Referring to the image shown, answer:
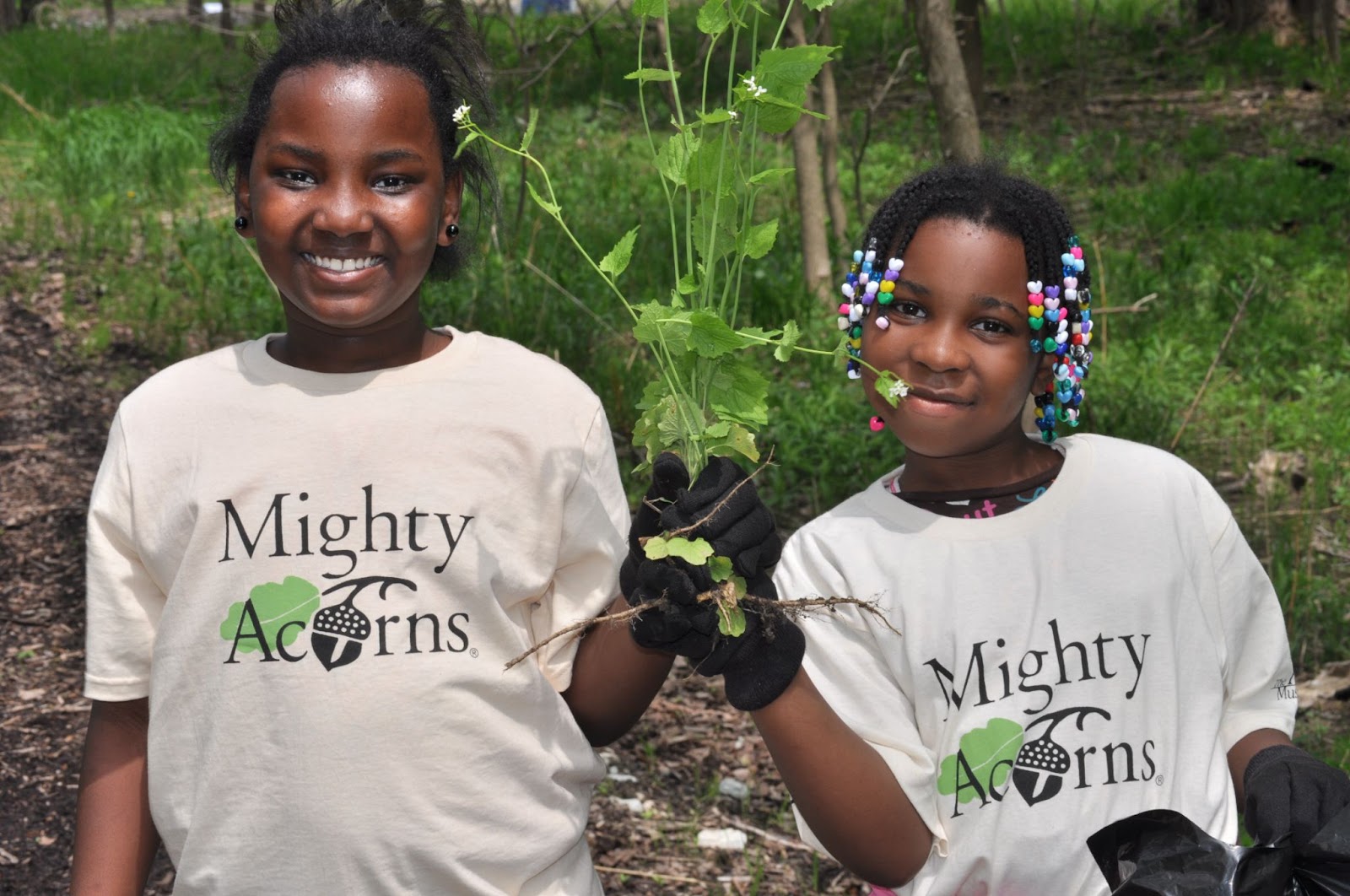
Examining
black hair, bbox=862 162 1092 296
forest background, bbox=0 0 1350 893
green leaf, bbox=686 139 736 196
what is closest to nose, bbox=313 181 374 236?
forest background, bbox=0 0 1350 893

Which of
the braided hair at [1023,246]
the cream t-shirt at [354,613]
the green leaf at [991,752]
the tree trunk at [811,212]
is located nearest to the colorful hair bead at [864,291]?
the braided hair at [1023,246]

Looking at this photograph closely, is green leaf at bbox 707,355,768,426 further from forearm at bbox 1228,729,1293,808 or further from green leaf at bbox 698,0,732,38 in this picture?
forearm at bbox 1228,729,1293,808

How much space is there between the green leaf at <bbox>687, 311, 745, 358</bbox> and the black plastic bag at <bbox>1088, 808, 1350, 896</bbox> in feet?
2.30

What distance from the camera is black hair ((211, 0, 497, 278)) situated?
6.26ft

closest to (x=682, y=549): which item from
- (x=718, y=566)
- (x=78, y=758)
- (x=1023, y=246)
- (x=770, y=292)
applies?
(x=718, y=566)

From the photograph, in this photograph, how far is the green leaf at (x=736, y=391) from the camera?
1.79 m

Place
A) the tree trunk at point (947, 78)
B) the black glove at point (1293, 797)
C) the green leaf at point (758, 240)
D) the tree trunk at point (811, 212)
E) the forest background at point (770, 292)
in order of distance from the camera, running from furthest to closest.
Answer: the tree trunk at point (811, 212), the tree trunk at point (947, 78), the forest background at point (770, 292), the green leaf at point (758, 240), the black glove at point (1293, 797)

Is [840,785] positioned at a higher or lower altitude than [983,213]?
lower

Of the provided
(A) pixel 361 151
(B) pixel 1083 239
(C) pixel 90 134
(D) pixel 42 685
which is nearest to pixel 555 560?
(A) pixel 361 151

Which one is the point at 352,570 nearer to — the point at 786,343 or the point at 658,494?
the point at 658,494

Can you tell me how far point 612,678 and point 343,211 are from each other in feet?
2.21

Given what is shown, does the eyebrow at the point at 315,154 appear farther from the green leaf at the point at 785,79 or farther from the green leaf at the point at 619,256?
the green leaf at the point at 785,79

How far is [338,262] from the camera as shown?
6.05 feet

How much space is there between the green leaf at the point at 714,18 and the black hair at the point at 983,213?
13.8 inches
